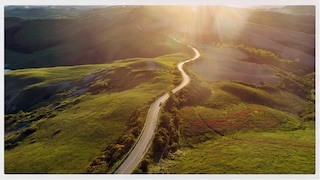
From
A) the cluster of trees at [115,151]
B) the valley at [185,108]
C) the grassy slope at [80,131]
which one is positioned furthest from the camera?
the valley at [185,108]

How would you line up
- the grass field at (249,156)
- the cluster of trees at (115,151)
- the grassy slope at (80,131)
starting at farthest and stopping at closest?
the grassy slope at (80,131) < the grass field at (249,156) < the cluster of trees at (115,151)

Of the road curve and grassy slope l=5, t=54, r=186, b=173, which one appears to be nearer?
the road curve

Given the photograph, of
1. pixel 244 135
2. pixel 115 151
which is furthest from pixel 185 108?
pixel 115 151

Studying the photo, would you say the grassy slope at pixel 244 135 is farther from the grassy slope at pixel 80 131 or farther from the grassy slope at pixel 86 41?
the grassy slope at pixel 86 41

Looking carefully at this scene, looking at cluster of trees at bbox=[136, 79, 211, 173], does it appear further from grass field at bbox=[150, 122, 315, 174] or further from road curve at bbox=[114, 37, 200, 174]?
grass field at bbox=[150, 122, 315, 174]

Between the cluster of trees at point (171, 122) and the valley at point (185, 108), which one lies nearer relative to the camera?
the cluster of trees at point (171, 122)

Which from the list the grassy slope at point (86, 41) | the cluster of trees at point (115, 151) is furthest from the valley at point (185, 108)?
the grassy slope at point (86, 41)

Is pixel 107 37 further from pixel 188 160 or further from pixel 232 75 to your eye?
pixel 188 160

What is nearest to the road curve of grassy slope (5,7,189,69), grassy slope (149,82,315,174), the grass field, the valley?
the valley
